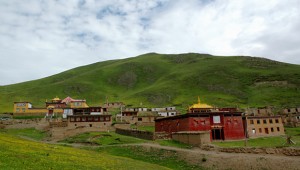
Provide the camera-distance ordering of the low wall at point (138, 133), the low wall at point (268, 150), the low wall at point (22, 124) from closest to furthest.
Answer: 1. the low wall at point (268, 150)
2. the low wall at point (138, 133)
3. the low wall at point (22, 124)

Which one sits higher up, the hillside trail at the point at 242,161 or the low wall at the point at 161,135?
the low wall at the point at 161,135

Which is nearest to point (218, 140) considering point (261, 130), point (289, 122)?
point (261, 130)

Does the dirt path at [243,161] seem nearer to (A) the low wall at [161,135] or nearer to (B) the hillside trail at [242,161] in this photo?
(B) the hillside trail at [242,161]

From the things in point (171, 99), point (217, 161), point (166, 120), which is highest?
point (171, 99)

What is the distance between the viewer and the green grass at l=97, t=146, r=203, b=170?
39.9 meters

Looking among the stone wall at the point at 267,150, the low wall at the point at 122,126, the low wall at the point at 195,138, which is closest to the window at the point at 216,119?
the low wall at the point at 195,138

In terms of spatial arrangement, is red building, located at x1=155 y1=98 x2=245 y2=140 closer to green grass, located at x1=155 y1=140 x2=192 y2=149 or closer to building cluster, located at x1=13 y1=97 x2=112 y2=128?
green grass, located at x1=155 y1=140 x2=192 y2=149

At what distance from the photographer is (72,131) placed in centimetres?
7562

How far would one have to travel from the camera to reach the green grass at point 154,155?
3988 centimetres

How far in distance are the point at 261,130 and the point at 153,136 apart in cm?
3752

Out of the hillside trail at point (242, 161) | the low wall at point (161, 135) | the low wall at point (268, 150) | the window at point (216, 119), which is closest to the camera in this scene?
the hillside trail at point (242, 161)

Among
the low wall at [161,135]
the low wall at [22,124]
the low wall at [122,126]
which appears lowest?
the low wall at [161,135]

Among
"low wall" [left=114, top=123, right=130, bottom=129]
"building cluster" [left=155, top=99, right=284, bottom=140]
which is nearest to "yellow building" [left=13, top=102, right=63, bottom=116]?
"low wall" [left=114, top=123, right=130, bottom=129]

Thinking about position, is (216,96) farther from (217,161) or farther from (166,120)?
(217,161)
